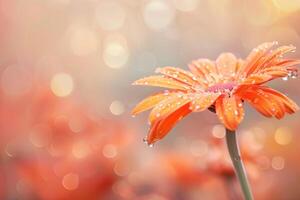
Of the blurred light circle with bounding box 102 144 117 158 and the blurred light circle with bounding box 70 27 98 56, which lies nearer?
the blurred light circle with bounding box 102 144 117 158

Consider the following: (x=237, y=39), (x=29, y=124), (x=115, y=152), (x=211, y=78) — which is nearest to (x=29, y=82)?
(x=29, y=124)

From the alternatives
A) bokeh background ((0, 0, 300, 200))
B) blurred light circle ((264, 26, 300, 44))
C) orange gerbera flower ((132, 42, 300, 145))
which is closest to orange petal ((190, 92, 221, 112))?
orange gerbera flower ((132, 42, 300, 145))

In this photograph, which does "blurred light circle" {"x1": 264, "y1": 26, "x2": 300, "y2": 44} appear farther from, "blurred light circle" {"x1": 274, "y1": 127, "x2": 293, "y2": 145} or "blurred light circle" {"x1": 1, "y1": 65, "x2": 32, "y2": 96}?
"blurred light circle" {"x1": 1, "y1": 65, "x2": 32, "y2": 96}

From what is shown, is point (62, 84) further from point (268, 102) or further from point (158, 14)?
point (268, 102)

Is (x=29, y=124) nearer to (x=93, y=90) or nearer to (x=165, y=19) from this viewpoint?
(x=93, y=90)

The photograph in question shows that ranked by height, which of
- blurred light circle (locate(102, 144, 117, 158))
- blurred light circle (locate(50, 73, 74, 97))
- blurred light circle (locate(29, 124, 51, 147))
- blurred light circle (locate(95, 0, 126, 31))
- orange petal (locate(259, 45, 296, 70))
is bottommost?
orange petal (locate(259, 45, 296, 70))

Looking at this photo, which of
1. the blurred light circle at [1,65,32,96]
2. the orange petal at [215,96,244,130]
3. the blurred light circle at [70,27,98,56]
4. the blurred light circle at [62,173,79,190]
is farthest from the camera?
the blurred light circle at [70,27,98,56]
